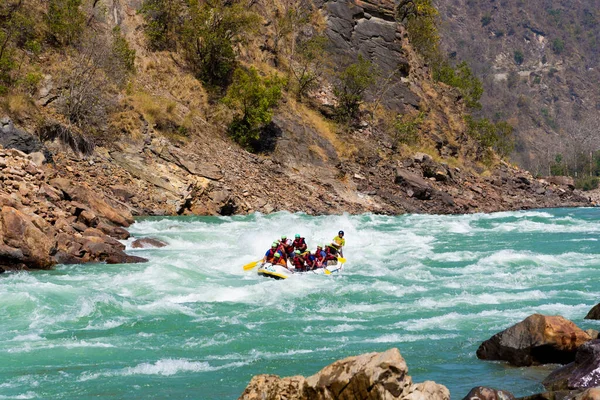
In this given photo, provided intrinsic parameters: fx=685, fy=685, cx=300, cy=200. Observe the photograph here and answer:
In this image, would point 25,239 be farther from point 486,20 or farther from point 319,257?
point 486,20

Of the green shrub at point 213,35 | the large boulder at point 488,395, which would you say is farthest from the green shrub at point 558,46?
the large boulder at point 488,395

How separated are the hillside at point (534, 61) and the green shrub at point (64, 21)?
10740cm

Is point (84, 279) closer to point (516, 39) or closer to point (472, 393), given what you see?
point (472, 393)

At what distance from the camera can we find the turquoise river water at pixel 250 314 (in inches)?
334

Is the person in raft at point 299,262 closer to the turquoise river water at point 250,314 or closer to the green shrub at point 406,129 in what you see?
the turquoise river water at point 250,314

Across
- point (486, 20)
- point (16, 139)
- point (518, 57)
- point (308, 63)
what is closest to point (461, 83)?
point (308, 63)

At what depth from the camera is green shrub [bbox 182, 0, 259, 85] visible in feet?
114

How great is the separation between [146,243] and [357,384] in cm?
1377

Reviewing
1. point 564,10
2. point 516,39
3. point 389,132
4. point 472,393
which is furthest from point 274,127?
point 564,10

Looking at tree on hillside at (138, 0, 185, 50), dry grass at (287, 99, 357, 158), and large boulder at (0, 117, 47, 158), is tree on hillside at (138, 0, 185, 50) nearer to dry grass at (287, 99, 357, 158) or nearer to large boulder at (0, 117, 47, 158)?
dry grass at (287, 99, 357, 158)

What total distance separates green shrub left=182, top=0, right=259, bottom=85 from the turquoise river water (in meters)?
16.3

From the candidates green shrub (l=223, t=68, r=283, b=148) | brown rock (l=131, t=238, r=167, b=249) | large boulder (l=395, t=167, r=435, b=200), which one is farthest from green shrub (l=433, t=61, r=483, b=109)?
brown rock (l=131, t=238, r=167, b=249)

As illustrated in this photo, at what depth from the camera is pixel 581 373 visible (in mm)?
7254

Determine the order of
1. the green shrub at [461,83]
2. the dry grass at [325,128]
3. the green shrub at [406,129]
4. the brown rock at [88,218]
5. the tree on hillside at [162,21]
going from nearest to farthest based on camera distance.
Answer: the brown rock at [88,218] → the tree on hillside at [162,21] → the dry grass at [325,128] → the green shrub at [406,129] → the green shrub at [461,83]
